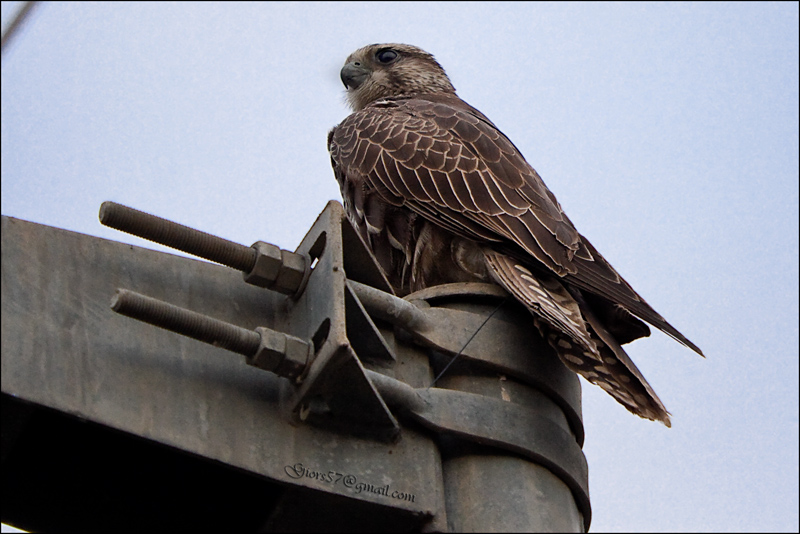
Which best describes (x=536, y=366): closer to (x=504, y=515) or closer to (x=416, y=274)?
(x=504, y=515)

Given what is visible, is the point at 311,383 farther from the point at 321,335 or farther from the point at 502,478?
the point at 502,478

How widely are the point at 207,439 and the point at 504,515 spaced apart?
0.69 meters

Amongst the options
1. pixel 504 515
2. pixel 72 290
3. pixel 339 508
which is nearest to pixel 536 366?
pixel 504 515

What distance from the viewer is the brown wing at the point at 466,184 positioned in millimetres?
4168

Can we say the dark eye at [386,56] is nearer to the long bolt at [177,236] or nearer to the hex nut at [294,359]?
the long bolt at [177,236]

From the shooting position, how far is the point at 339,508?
224cm

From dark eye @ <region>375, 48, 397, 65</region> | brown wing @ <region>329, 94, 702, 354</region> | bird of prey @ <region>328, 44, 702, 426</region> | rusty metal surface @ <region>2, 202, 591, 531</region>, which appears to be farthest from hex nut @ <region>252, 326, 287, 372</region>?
dark eye @ <region>375, 48, 397, 65</region>

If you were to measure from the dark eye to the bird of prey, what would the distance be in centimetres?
132

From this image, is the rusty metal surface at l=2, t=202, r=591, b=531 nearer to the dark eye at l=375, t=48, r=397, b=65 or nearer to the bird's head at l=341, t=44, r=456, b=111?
the bird's head at l=341, t=44, r=456, b=111

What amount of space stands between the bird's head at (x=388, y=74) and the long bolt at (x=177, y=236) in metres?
4.95

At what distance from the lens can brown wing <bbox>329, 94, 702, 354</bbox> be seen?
4168 millimetres


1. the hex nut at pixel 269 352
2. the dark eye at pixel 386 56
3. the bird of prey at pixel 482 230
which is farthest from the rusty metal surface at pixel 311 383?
the dark eye at pixel 386 56

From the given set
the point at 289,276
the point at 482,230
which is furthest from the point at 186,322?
the point at 482,230

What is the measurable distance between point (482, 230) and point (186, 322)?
7.99 feet
